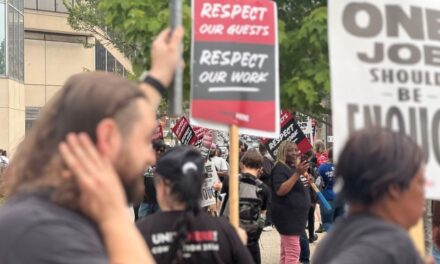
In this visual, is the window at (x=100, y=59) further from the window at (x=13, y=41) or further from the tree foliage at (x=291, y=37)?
the tree foliage at (x=291, y=37)

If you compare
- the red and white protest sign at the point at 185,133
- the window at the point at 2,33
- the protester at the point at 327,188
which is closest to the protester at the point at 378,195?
the protester at the point at 327,188

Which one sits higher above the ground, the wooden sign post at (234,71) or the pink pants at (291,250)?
the wooden sign post at (234,71)

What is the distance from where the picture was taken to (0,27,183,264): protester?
5.48 feet

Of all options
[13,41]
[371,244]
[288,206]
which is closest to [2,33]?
[13,41]

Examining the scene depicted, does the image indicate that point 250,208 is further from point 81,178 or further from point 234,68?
point 81,178

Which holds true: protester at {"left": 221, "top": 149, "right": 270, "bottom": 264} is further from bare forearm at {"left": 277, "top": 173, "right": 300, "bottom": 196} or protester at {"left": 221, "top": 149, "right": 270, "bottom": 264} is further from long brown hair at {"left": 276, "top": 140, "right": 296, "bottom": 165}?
long brown hair at {"left": 276, "top": 140, "right": 296, "bottom": 165}

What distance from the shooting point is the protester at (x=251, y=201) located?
6.87 m

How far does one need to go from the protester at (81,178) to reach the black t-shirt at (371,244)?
65cm

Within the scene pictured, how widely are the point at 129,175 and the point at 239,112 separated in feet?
7.39

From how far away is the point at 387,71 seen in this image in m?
3.37

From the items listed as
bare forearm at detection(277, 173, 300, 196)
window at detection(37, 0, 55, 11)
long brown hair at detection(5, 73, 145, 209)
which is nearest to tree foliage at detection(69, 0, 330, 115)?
long brown hair at detection(5, 73, 145, 209)

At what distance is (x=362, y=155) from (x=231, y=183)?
6.42 ft

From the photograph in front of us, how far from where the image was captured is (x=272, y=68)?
413 cm

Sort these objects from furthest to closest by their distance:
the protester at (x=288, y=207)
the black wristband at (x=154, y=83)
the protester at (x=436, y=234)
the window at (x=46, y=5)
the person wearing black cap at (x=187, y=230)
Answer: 1. the window at (x=46, y=5)
2. the protester at (x=288, y=207)
3. the protester at (x=436, y=234)
4. the person wearing black cap at (x=187, y=230)
5. the black wristband at (x=154, y=83)
